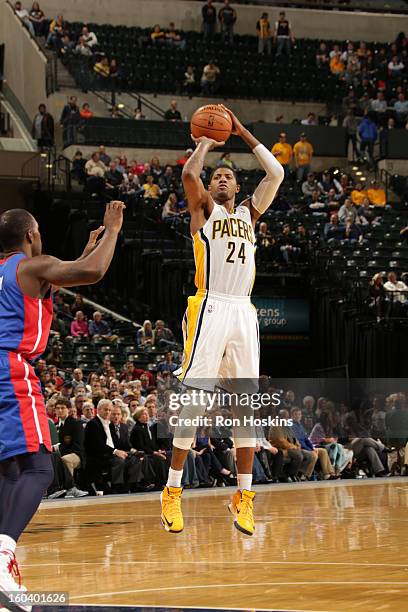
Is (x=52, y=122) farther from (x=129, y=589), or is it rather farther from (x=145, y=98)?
(x=129, y=589)

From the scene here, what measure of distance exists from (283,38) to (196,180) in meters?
24.2

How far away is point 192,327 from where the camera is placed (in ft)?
25.8

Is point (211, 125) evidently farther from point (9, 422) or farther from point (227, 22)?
point (227, 22)

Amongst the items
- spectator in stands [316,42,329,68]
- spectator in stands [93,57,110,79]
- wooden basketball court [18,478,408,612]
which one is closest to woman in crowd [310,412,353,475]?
wooden basketball court [18,478,408,612]

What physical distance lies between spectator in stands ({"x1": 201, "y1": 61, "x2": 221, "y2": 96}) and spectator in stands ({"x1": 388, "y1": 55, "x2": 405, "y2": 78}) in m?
4.97

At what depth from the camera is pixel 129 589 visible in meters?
6.63

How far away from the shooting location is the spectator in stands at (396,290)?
773 inches

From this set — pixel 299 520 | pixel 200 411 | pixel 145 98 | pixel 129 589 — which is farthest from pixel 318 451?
pixel 145 98

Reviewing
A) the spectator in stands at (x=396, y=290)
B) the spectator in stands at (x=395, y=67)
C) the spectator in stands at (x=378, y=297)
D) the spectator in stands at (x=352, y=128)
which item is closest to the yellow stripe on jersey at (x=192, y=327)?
the spectator in stands at (x=378, y=297)

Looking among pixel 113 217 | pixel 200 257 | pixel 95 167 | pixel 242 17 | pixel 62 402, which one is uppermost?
pixel 242 17

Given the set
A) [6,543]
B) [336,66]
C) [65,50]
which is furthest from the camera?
[336,66]

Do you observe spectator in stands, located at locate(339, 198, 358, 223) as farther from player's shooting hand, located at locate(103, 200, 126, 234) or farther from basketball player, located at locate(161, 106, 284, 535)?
player's shooting hand, located at locate(103, 200, 126, 234)

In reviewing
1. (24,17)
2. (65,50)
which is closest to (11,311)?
(65,50)

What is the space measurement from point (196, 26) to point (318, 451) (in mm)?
18150
